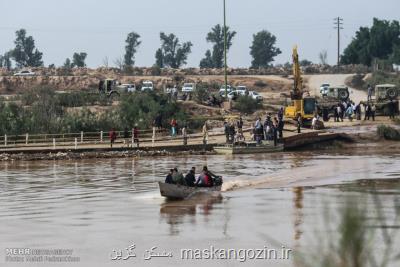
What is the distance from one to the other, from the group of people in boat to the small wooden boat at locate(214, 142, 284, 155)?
670 inches

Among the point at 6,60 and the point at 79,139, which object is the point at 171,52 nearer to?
the point at 6,60

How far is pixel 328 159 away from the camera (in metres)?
42.0

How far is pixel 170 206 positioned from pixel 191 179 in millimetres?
1596

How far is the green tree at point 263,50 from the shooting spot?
147 metres

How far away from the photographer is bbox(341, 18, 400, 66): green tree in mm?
120250

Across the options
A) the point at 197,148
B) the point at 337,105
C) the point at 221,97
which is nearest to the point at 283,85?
the point at 221,97

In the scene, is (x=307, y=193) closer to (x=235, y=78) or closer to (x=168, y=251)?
(x=168, y=251)

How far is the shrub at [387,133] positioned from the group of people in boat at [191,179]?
26.2 metres

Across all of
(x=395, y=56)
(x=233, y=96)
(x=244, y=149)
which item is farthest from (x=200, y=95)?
(x=395, y=56)

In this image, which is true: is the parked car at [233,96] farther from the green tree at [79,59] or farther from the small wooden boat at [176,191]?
the green tree at [79,59]

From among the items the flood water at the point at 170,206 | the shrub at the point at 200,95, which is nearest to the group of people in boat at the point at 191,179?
the flood water at the point at 170,206

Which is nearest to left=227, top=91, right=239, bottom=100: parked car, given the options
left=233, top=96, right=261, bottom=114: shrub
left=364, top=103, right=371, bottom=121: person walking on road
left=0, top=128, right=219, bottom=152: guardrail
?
left=233, top=96, right=261, bottom=114: shrub

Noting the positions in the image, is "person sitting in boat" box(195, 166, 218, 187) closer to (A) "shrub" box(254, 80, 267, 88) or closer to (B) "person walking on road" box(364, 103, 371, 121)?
(B) "person walking on road" box(364, 103, 371, 121)

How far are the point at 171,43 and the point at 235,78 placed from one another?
41622 mm
